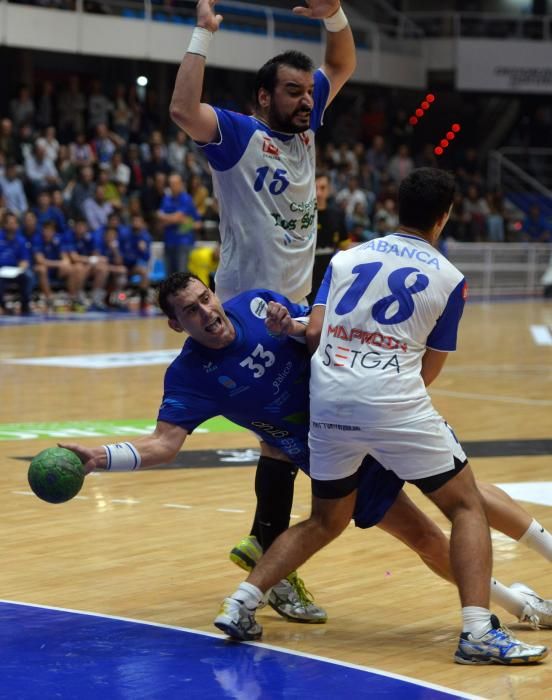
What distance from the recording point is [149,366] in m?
14.4

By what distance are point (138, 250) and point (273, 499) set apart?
16599 mm

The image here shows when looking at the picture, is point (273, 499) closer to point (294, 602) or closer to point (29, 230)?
point (294, 602)

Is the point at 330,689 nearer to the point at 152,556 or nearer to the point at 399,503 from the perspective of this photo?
the point at 399,503

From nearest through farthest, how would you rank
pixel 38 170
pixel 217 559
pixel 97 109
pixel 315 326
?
pixel 315 326 < pixel 217 559 < pixel 38 170 < pixel 97 109

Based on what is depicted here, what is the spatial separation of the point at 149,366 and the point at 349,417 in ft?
31.7

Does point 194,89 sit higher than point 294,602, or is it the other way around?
point 194,89

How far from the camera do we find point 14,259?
782 inches

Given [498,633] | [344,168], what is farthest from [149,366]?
[344,168]

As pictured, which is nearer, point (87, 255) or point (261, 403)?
point (261, 403)

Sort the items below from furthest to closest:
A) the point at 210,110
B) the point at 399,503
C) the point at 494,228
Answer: the point at 494,228, the point at 210,110, the point at 399,503

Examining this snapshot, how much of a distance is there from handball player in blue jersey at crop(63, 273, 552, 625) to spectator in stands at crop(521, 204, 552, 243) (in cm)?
2756

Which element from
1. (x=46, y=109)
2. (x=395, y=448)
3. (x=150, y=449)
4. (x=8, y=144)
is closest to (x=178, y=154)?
(x=46, y=109)

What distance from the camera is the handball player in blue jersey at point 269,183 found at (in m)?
5.57

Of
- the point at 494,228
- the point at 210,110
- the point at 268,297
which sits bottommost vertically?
the point at 494,228
